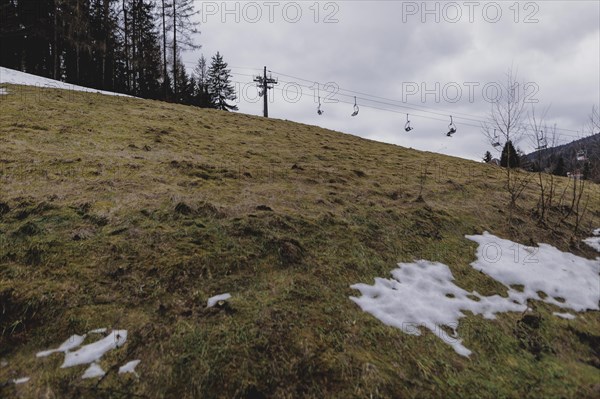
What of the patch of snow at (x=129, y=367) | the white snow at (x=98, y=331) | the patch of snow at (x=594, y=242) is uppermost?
the patch of snow at (x=594, y=242)

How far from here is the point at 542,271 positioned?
576 cm

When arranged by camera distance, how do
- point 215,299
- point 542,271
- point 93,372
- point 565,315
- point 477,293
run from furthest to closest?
point 542,271 < point 477,293 < point 565,315 < point 215,299 < point 93,372

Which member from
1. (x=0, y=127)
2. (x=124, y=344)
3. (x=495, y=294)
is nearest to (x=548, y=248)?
(x=495, y=294)

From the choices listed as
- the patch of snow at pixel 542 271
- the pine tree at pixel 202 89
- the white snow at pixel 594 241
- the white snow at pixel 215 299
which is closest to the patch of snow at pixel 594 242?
the white snow at pixel 594 241

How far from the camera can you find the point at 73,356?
9.98ft

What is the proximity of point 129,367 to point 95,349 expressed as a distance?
0.47m

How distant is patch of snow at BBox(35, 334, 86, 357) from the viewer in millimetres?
3068

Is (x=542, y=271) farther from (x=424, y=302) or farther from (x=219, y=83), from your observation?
(x=219, y=83)

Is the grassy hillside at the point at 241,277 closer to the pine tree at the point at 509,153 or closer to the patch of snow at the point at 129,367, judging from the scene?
the patch of snow at the point at 129,367

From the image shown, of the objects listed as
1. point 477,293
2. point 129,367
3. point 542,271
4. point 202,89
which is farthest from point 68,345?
point 202,89

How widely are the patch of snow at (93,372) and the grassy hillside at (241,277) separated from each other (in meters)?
0.05

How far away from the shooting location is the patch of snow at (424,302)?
392 centimetres

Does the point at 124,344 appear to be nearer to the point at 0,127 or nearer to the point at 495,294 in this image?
the point at 495,294

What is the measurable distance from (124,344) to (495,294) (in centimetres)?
510
